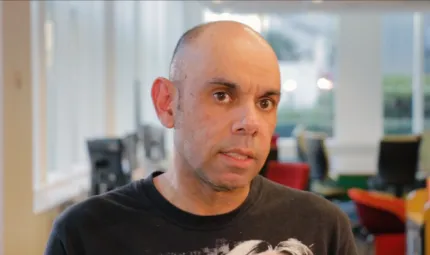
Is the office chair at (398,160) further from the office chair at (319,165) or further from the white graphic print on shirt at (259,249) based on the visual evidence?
the white graphic print on shirt at (259,249)

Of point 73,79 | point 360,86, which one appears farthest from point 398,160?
point 73,79

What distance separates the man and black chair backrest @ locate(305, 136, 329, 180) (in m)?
5.40

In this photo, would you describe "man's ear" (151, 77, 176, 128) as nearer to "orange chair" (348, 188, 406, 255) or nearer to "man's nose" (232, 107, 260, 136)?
"man's nose" (232, 107, 260, 136)

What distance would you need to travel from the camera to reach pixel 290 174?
4.34 m

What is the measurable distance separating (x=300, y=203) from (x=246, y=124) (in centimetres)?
25

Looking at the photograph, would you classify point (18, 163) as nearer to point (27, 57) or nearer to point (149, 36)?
point (27, 57)

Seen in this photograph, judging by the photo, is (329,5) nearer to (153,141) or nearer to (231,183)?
(153,141)

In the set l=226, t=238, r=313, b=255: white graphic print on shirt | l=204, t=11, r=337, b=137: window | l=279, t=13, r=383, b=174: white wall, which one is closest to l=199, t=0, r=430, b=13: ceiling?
l=279, t=13, r=383, b=174: white wall

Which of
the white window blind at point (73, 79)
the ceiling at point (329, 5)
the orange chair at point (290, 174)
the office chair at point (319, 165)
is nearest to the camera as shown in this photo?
the white window blind at point (73, 79)

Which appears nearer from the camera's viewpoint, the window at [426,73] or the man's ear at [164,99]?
the man's ear at [164,99]

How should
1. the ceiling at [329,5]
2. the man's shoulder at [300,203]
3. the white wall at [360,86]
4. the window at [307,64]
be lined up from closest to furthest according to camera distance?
the man's shoulder at [300,203], the ceiling at [329,5], the white wall at [360,86], the window at [307,64]

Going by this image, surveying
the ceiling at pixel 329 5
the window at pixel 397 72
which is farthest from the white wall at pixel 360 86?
the ceiling at pixel 329 5

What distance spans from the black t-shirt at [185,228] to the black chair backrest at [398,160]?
5.31 metres

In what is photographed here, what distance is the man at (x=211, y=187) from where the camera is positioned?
1003 millimetres
